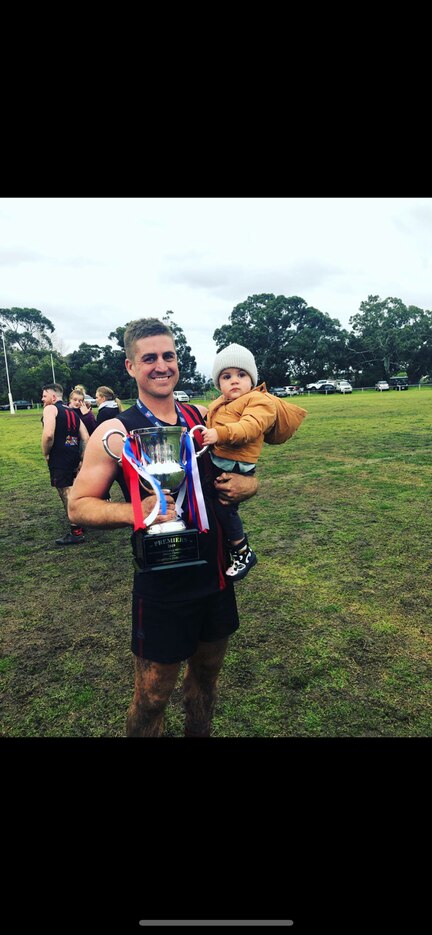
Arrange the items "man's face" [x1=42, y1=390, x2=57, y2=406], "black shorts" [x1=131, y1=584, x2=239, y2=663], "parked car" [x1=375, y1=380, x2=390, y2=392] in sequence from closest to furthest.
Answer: "black shorts" [x1=131, y1=584, x2=239, y2=663] < "man's face" [x1=42, y1=390, x2=57, y2=406] < "parked car" [x1=375, y1=380, x2=390, y2=392]

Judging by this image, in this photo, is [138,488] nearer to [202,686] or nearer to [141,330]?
[141,330]

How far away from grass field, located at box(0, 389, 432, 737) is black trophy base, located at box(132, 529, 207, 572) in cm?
137

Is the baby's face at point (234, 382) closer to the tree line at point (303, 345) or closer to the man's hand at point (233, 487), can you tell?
the man's hand at point (233, 487)

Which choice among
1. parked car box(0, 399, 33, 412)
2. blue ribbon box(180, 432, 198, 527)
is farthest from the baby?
parked car box(0, 399, 33, 412)

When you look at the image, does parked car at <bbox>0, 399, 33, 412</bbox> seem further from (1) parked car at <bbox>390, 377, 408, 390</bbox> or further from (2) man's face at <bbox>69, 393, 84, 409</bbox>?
(2) man's face at <bbox>69, 393, 84, 409</bbox>

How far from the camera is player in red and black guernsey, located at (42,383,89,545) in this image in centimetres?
581

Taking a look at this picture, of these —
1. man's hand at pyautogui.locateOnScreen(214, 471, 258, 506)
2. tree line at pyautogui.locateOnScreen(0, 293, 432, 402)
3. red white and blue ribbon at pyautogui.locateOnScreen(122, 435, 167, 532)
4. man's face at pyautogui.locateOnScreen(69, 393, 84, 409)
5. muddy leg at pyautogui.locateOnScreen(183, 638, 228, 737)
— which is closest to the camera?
red white and blue ribbon at pyautogui.locateOnScreen(122, 435, 167, 532)

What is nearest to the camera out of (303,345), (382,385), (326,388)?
(303,345)

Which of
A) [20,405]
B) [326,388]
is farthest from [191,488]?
[326,388]

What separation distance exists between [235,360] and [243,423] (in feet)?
1.22

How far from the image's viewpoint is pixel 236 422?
6.62 ft

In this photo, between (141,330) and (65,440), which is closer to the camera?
(141,330)

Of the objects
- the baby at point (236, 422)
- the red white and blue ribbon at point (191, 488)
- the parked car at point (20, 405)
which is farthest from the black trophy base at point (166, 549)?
the parked car at point (20, 405)

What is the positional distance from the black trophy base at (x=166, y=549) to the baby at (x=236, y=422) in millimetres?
426
